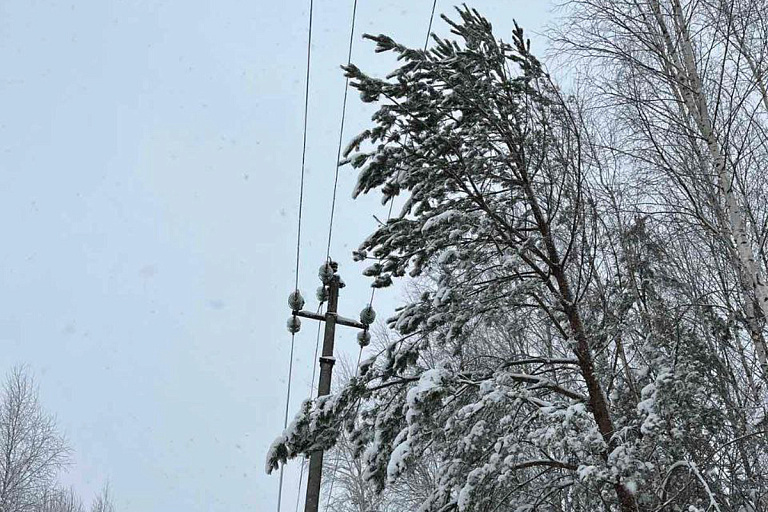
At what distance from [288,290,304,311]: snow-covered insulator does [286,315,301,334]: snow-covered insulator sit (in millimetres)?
150

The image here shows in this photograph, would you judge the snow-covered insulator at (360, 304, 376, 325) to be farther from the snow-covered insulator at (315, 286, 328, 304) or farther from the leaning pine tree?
the leaning pine tree

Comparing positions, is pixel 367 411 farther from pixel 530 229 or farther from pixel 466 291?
pixel 530 229

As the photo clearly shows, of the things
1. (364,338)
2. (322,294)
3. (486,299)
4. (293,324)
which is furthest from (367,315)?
(486,299)

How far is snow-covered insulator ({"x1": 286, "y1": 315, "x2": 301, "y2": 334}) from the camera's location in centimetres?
952

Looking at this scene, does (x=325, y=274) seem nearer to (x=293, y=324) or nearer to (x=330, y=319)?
(x=330, y=319)

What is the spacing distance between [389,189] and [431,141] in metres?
0.73

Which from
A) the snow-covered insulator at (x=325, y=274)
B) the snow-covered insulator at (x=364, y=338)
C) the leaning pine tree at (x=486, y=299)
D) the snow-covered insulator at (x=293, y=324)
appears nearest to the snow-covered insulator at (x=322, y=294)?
the snow-covered insulator at (x=325, y=274)

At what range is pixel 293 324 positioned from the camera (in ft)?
31.3

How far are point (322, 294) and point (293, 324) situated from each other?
593 mm

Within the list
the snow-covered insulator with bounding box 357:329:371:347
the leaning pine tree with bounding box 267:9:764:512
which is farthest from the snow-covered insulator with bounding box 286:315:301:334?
the leaning pine tree with bounding box 267:9:764:512

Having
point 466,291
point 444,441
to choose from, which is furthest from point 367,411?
point 466,291

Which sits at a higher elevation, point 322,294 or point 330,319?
point 322,294

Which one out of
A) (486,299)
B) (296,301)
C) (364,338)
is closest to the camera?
(486,299)

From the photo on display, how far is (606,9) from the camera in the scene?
750 centimetres
